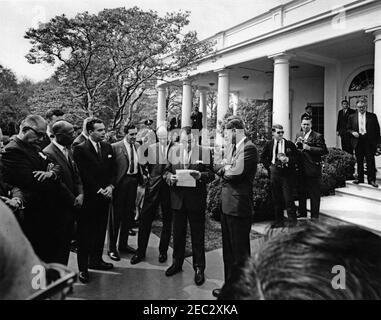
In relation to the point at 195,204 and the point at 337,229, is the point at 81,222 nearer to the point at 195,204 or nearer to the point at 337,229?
the point at 195,204

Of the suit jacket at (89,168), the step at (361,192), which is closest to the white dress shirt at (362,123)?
the step at (361,192)

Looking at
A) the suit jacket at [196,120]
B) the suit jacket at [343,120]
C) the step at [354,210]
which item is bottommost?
the step at [354,210]

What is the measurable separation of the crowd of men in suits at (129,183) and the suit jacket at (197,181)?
12mm

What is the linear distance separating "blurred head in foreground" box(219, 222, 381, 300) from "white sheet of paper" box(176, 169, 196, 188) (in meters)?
2.87

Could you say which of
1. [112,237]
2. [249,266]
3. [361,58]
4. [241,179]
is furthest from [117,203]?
[361,58]

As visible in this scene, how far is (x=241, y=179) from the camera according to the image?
10.2 ft

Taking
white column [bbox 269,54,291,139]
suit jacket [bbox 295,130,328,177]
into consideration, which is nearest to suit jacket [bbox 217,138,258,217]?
suit jacket [bbox 295,130,328,177]

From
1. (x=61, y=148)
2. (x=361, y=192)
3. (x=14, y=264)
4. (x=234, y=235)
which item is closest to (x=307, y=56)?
(x=361, y=192)

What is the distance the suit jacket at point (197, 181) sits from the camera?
3598 mm

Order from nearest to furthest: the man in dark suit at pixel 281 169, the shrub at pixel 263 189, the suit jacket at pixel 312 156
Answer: the man in dark suit at pixel 281 169, the suit jacket at pixel 312 156, the shrub at pixel 263 189

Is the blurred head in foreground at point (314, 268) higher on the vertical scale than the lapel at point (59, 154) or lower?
lower

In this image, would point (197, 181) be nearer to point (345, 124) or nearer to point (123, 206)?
point (123, 206)

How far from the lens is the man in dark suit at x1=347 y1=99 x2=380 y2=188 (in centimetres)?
656

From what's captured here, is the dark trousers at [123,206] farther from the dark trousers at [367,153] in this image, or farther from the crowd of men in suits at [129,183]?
the dark trousers at [367,153]
